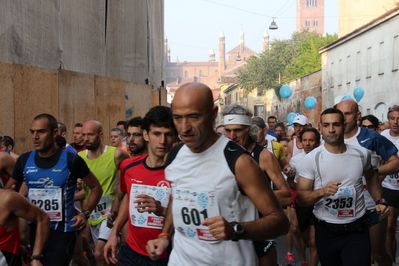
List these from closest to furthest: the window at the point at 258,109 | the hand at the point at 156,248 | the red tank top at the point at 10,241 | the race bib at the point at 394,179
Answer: the hand at the point at 156,248 → the red tank top at the point at 10,241 → the race bib at the point at 394,179 → the window at the point at 258,109

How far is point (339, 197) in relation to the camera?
17.8ft

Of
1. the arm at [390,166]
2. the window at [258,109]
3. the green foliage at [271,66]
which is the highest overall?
the green foliage at [271,66]

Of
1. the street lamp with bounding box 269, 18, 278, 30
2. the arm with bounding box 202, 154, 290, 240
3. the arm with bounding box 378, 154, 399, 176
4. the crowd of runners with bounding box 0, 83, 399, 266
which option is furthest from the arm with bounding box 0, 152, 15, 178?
the street lamp with bounding box 269, 18, 278, 30

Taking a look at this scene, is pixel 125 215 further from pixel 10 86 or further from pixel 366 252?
pixel 10 86

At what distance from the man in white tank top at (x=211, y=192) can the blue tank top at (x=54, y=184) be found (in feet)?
8.11

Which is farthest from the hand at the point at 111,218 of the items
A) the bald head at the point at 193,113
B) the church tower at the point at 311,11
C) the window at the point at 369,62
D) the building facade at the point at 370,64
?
the church tower at the point at 311,11

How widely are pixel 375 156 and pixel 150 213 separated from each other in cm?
282

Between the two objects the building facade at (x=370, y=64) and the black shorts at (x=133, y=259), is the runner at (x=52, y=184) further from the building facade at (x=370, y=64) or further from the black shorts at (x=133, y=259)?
the building facade at (x=370, y=64)

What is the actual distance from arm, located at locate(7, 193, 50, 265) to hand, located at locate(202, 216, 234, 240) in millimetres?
1802

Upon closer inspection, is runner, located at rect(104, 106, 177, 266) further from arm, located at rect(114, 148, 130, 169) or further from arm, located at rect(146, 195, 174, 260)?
arm, located at rect(114, 148, 130, 169)

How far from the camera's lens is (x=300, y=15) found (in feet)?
553

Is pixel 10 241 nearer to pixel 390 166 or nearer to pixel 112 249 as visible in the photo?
pixel 112 249

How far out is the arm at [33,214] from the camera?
4.21 meters

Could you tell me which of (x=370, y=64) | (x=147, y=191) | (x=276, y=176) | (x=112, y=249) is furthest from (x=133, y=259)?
(x=370, y=64)
